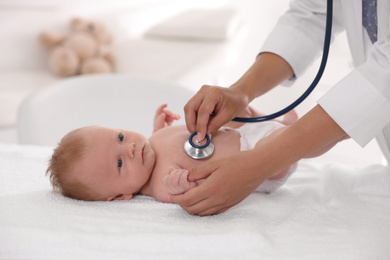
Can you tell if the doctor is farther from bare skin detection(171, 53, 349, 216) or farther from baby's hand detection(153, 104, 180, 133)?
baby's hand detection(153, 104, 180, 133)

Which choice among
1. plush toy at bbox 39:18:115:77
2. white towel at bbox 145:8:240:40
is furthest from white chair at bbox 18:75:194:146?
white towel at bbox 145:8:240:40

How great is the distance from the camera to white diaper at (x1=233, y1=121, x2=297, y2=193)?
1.21 meters

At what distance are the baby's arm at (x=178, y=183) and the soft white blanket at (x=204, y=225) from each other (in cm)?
6

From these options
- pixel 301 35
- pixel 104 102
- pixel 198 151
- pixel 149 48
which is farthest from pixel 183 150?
pixel 149 48

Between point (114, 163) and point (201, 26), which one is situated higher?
point (114, 163)

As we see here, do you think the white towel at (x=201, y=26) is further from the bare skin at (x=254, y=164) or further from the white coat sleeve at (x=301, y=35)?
the bare skin at (x=254, y=164)

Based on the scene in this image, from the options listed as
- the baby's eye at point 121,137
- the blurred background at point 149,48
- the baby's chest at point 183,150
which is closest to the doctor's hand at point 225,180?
the baby's chest at point 183,150

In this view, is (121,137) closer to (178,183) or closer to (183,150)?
(183,150)

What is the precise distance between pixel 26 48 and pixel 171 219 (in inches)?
99.3

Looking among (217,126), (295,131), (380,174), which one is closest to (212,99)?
(217,126)

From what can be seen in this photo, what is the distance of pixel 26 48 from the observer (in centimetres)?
313

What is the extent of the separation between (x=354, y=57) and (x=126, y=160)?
0.65 meters

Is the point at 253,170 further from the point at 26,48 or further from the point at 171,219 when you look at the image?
the point at 26,48

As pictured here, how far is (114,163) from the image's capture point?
1182 millimetres
